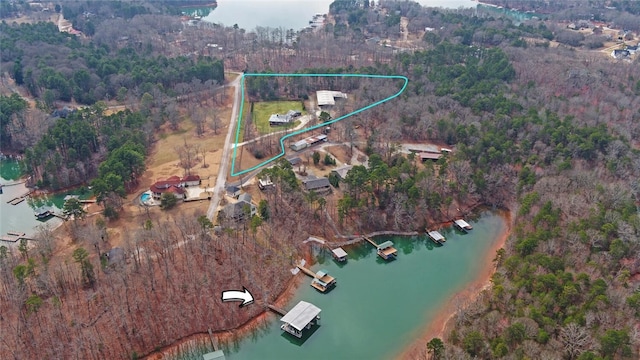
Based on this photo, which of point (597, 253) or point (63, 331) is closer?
point (63, 331)

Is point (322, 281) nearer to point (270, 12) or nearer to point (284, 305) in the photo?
point (284, 305)

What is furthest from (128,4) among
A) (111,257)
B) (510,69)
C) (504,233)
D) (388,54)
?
(504,233)

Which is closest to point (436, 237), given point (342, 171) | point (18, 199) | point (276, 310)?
point (342, 171)

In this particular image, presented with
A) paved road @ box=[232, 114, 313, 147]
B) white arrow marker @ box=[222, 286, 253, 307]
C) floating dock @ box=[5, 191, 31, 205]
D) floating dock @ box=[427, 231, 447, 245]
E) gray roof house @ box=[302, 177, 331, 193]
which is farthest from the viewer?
paved road @ box=[232, 114, 313, 147]

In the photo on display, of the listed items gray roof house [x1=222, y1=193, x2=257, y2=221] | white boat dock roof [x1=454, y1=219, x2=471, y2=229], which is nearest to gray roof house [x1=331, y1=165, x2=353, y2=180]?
gray roof house [x1=222, y1=193, x2=257, y2=221]

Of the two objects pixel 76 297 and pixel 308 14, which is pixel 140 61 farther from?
pixel 308 14

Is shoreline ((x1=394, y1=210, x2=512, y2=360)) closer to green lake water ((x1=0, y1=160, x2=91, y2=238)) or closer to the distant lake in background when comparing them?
green lake water ((x1=0, y1=160, x2=91, y2=238))
